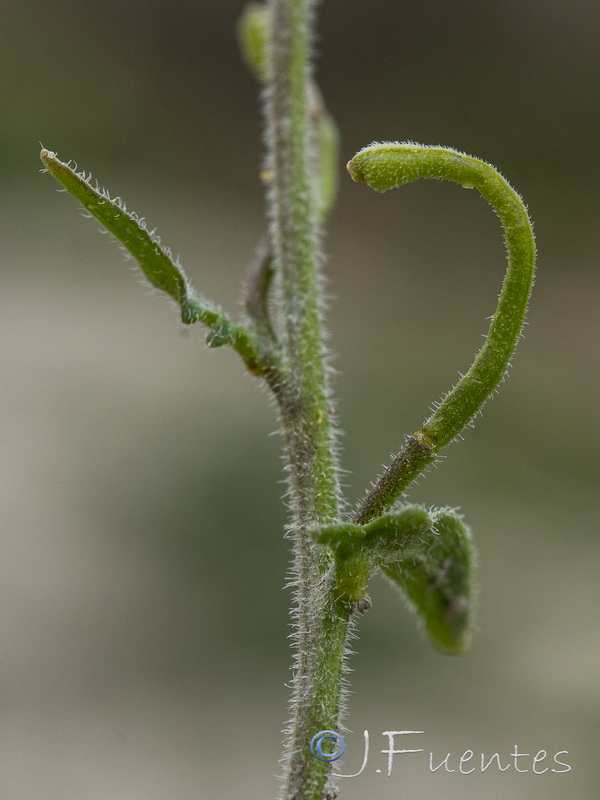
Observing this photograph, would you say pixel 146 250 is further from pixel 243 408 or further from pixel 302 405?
pixel 243 408

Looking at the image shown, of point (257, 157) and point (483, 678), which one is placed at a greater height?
point (257, 157)

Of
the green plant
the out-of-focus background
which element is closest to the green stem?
the green plant

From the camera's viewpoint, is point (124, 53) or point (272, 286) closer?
point (272, 286)

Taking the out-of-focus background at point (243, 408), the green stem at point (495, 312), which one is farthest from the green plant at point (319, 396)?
the out-of-focus background at point (243, 408)

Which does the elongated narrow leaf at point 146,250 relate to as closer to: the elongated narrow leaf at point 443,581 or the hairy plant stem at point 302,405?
the hairy plant stem at point 302,405

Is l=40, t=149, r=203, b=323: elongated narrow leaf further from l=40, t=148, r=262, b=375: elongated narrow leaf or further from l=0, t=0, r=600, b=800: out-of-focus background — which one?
l=0, t=0, r=600, b=800: out-of-focus background

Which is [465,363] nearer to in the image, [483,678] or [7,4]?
[483,678]

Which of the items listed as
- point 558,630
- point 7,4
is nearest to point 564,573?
point 558,630
